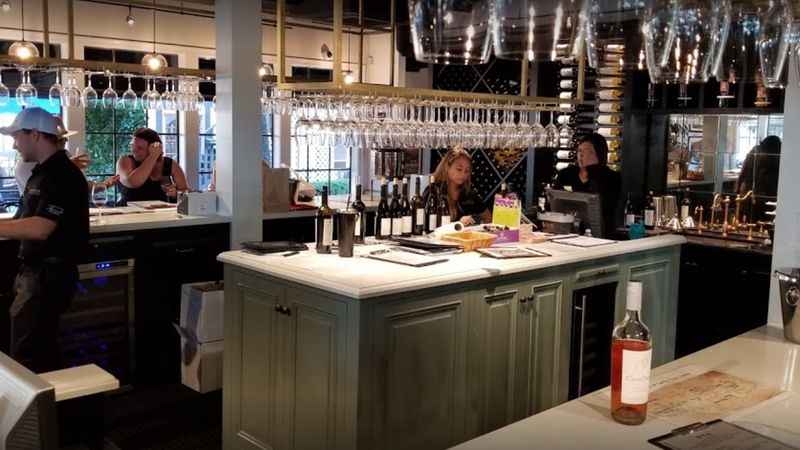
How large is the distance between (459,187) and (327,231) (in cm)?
187

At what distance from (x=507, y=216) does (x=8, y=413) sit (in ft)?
11.4

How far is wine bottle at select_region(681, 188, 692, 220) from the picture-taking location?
6742 mm

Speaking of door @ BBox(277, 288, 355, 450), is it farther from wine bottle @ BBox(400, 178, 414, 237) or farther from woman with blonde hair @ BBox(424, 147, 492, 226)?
woman with blonde hair @ BBox(424, 147, 492, 226)

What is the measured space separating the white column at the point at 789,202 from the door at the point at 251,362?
199 cm

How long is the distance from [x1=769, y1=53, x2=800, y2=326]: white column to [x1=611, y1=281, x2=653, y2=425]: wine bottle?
128 centimetres

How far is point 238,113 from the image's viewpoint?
566cm

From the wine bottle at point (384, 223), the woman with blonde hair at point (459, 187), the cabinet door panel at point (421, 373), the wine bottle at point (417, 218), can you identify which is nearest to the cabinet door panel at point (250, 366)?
the cabinet door panel at point (421, 373)

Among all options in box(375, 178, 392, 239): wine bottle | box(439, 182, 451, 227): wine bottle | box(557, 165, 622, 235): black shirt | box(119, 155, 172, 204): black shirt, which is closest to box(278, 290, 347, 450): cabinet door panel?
box(375, 178, 392, 239): wine bottle

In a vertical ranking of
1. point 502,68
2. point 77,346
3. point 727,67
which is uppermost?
point 502,68

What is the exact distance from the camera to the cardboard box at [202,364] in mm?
5172

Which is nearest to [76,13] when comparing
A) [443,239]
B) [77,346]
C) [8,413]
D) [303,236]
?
[303,236]

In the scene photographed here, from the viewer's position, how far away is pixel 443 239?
4465mm

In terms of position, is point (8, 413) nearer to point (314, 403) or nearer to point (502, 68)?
point (314, 403)

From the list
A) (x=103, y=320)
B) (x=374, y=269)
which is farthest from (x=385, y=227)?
(x=103, y=320)
